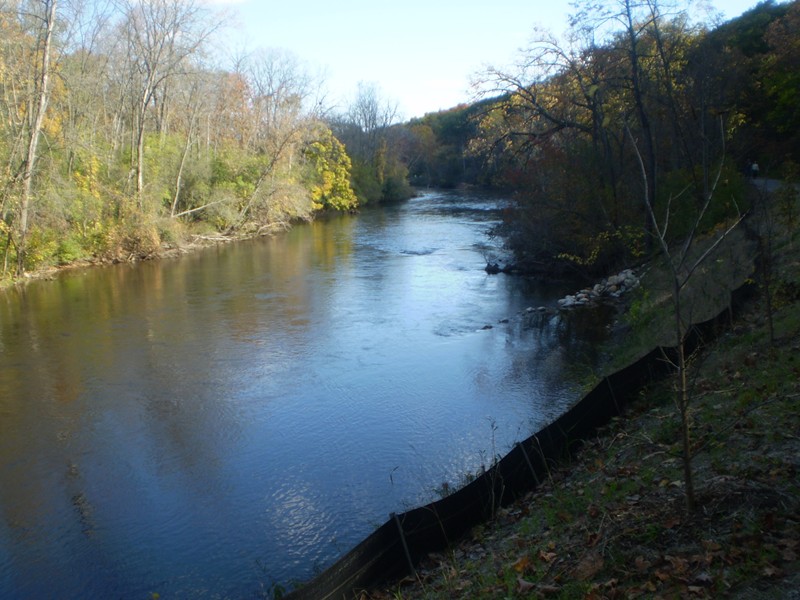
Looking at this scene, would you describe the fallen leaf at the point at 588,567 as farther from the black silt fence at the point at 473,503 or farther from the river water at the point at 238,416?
the river water at the point at 238,416

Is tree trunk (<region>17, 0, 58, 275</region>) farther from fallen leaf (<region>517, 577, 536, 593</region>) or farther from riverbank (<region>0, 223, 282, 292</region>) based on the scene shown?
fallen leaf (<region>517, 577, 536, 593</region>)

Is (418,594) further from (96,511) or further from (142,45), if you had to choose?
(142,45)

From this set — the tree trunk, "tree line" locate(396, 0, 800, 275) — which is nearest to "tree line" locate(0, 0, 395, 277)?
the tree trunk

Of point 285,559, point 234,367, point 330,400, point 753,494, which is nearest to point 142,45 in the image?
point 234,367

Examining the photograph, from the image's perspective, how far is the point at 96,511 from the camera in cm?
907

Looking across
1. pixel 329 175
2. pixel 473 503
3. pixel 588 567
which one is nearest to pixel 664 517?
pixel 588 567

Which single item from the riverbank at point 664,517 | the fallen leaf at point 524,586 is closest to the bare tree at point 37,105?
the riverbank at point 664,517

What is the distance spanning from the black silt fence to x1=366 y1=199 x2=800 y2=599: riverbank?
0.50ft

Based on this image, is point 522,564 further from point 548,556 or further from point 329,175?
point 329,175

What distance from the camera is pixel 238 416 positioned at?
12.4 meters

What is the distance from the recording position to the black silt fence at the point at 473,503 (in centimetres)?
568

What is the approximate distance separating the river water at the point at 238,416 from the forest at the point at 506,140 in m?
2.92

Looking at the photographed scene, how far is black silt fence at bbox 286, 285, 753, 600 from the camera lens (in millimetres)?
5681

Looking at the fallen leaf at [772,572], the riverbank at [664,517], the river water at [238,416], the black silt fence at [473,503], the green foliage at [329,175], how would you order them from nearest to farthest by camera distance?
the fallen leaf at [772,572], the riverbank at [664,517], the black silt fence at [473,503], the river water at [238,416], the green foliage at [329,175]
